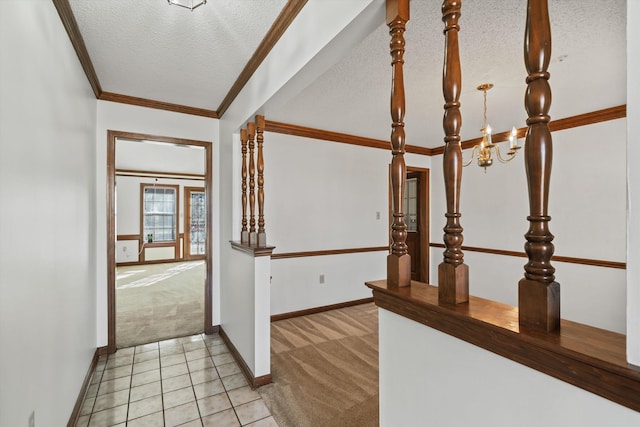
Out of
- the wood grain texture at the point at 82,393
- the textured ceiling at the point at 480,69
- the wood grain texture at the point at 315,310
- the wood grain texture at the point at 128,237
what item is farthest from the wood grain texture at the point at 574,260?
the wood grain texture at the point at 128,237

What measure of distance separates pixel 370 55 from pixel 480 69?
3.06 ft

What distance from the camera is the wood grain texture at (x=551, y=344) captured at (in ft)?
1.82

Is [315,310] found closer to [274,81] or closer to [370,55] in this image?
[274,81]

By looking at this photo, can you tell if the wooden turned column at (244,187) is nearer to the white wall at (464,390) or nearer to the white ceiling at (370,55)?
the white ceiling at (370,55)

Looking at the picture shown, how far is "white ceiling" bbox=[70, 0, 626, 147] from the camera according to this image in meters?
1.83

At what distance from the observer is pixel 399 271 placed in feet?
3.73

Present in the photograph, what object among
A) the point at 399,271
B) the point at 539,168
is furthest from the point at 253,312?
the point at 539,168

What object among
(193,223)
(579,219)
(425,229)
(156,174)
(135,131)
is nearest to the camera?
(135,131)

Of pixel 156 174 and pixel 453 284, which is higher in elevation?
pixel 156 174

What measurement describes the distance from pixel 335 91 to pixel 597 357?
2.77m

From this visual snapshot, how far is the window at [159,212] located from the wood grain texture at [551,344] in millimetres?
8631

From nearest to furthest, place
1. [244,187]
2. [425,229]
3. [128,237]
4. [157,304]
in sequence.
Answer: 1. [244,187]
2. [157,304]
3. [425,229]
4. [128,237]

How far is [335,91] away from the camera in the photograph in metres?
2.92

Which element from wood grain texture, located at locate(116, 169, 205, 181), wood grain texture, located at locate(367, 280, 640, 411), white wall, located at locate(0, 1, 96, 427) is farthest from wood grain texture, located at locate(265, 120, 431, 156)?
wood grain texture, located at locate(116, 169, 205, 181)
